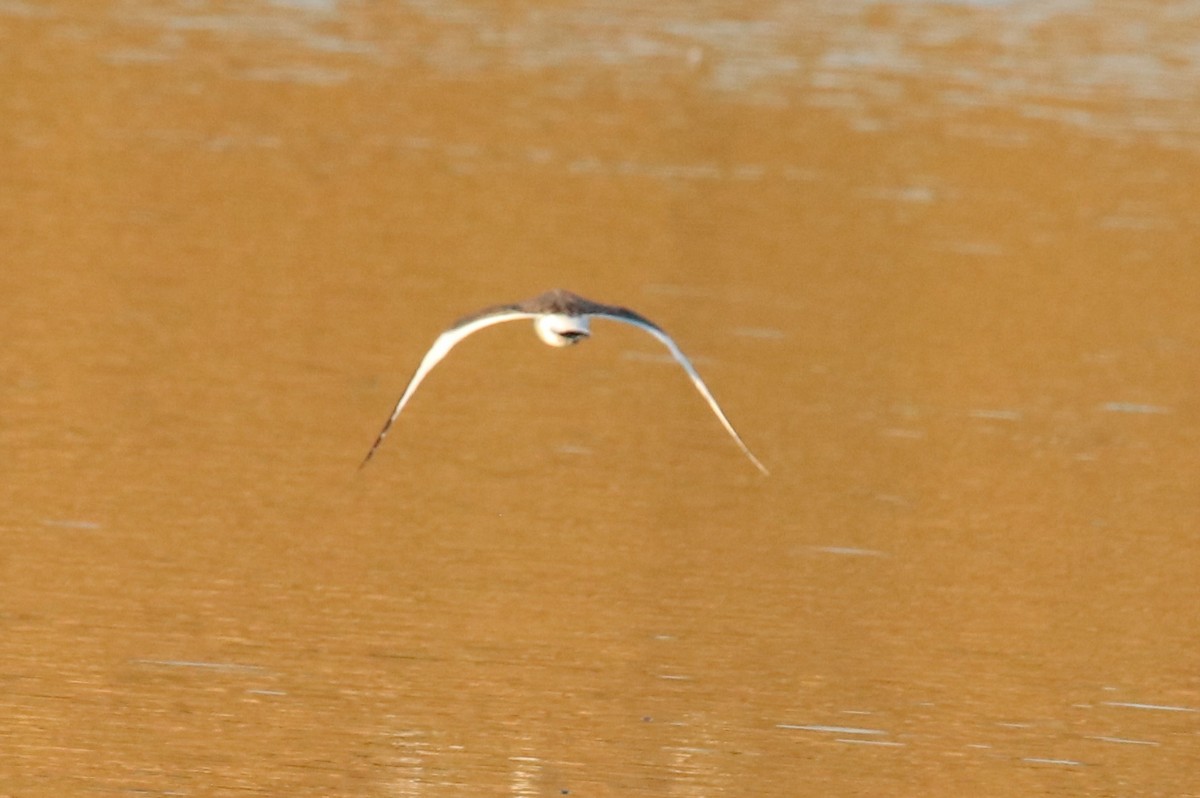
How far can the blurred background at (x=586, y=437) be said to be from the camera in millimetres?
10141

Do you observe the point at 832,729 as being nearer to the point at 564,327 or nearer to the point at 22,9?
the point at 564,327

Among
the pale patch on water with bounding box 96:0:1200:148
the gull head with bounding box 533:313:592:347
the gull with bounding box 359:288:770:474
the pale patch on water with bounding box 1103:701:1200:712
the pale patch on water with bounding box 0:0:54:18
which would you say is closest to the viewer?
the gull with bounding box 359:288:770:474

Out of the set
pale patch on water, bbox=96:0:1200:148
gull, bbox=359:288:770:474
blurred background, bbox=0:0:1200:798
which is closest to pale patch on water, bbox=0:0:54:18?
pale patch on water, bbox=96:0:1200:148

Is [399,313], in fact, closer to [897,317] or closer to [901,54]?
[897,317]

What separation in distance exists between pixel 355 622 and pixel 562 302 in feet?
6.10

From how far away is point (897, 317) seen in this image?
59.5ft

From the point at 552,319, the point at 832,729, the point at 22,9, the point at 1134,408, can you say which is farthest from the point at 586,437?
the point at 22,9

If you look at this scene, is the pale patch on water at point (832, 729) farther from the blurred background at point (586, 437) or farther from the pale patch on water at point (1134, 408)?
the pale patch on water at point (1134, 408)

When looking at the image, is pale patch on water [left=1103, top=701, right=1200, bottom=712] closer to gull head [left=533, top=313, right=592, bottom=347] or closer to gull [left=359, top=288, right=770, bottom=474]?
gull [left=359, top=288, right=770, bottom=474]

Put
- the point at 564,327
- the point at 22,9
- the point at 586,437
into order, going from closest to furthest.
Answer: the point at 564,327 < the point at 586,437 < the point at 22,9

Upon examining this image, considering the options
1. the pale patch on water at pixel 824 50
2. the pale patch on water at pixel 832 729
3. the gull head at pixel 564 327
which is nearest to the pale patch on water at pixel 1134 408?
the pale patch on water at pixel 832 729

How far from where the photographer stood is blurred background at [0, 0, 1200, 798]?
10.1 meters

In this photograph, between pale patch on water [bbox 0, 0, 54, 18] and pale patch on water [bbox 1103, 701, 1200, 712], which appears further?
pale patch on water [bbox 0, 0, 54, 18]

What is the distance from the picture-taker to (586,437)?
1455 centimetres
